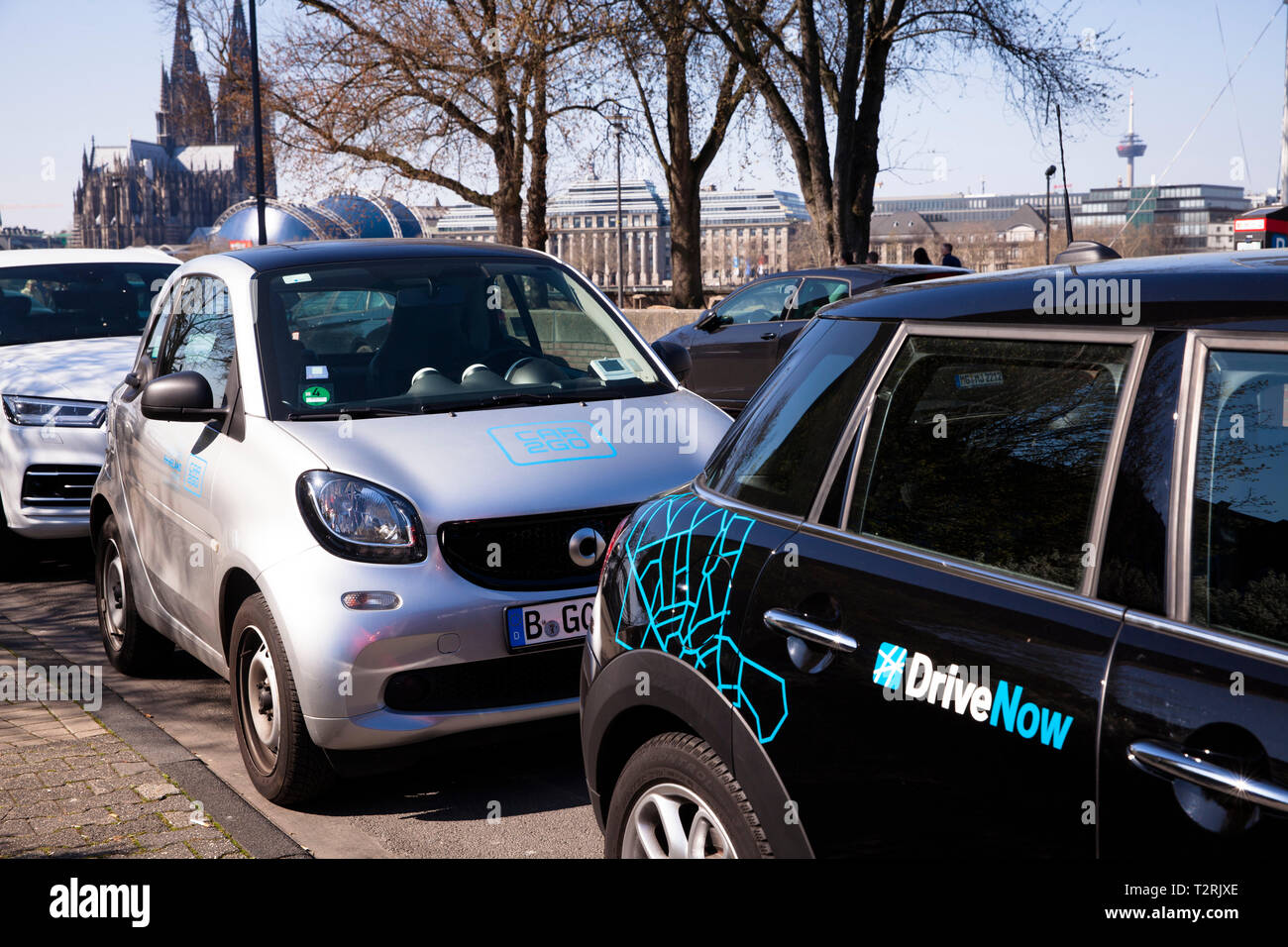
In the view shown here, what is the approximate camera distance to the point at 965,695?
206 cm

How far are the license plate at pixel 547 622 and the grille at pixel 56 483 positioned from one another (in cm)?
→ 504

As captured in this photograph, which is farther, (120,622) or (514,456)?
(120,622)

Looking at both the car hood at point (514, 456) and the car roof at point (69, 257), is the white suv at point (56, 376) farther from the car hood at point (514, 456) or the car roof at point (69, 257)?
the car hood at point (514, 456)

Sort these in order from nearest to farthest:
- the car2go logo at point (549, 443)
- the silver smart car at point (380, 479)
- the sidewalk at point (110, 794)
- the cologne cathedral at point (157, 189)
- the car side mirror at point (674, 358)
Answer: the sidewalk at point (110, 794) < the silver smart car at point (380, 479) < the car2go logo at point (549, 443) < the car side mirror at point (674, 358) < the cologne cathedral at point (157, 189)

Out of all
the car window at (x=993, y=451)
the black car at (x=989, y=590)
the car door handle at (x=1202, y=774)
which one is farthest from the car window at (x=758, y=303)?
the car door handle at (x=1202, y=774)

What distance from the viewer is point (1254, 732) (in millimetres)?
1686

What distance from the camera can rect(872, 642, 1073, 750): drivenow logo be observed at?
6.29ft

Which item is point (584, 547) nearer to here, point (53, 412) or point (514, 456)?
point (514, 456)

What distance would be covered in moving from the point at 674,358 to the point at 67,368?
4809mm

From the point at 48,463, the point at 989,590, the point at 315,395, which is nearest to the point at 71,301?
the point at 48,463

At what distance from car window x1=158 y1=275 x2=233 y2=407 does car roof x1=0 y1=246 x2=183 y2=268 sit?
13.8 ft

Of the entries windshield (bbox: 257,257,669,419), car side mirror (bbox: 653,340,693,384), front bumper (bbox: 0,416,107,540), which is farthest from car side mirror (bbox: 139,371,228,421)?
front bumper (bbox: 0,416,107,540)

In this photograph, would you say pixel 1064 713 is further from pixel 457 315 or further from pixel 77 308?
pixel 77 308
